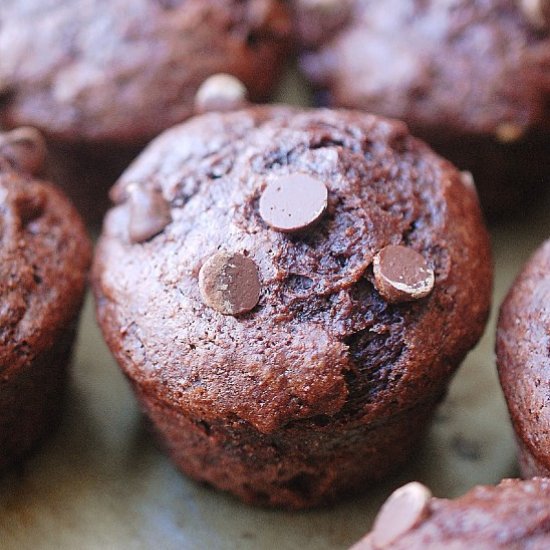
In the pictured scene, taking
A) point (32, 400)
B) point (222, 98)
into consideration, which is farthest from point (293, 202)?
point (32, 400)

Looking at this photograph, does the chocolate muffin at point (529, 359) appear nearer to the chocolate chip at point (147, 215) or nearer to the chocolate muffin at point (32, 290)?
the chocolate chip at point (147, 215)

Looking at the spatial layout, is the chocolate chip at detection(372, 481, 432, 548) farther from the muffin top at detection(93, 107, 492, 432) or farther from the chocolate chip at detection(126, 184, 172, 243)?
the chocolate chip at detection(126, 184, 172, 243)

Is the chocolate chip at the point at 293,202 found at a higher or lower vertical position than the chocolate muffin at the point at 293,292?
higher

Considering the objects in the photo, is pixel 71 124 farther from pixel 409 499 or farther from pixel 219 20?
pixel 409 499

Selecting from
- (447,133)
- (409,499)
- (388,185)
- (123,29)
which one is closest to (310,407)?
(409,499)

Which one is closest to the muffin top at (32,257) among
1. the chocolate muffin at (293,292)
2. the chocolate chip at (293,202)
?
the chocolate muffin at (293,292)
